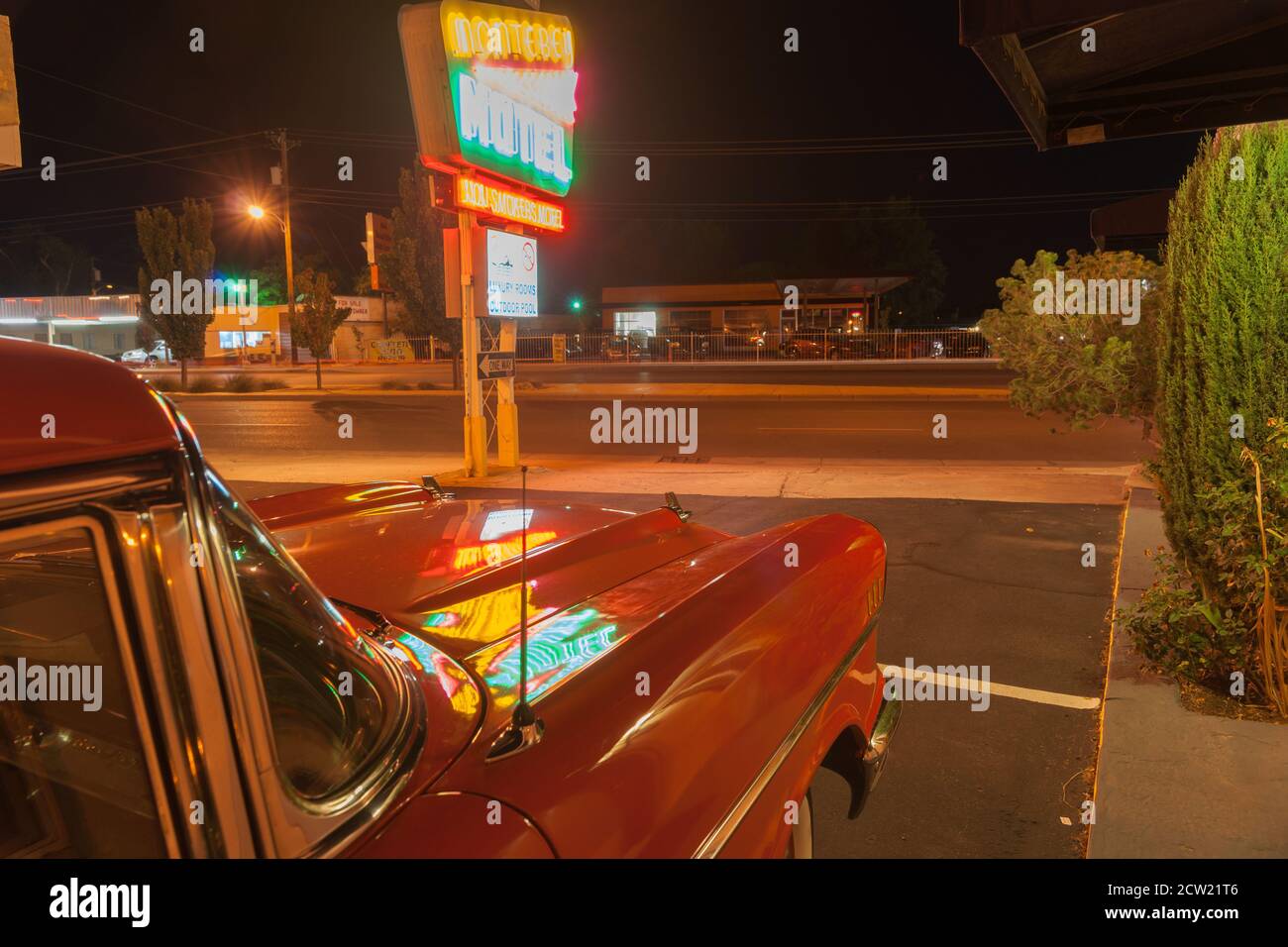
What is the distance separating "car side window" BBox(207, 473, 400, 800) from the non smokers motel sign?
33.8 feet

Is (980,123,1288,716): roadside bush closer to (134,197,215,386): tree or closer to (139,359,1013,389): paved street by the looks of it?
(139,359,1013,389): paved street

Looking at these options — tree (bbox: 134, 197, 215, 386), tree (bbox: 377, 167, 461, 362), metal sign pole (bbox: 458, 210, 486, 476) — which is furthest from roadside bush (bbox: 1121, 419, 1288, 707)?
tree (bbox: 134, 197, 215, 386)

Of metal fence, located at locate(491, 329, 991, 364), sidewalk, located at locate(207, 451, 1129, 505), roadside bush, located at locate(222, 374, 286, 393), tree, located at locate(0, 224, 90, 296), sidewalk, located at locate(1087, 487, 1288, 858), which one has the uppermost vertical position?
tree, located at locate(0, 224, 90, 296)

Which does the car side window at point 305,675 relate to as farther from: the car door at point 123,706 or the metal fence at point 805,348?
the metal fence at point 805,348

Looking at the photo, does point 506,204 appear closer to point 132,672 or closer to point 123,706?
point 123,706

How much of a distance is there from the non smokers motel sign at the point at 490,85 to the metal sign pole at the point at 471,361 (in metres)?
0.90

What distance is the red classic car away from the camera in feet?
4.04

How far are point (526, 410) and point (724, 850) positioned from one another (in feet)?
71.3

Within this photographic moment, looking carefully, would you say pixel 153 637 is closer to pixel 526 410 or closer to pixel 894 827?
pixel 894 827

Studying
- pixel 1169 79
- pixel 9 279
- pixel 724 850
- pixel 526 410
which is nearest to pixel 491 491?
pixel 1169 79

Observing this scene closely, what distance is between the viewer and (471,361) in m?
12.5

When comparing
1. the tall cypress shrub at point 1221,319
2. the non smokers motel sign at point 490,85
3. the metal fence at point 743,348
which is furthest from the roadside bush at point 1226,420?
the metal fence at point 743,348

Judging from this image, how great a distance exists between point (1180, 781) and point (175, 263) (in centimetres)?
3239

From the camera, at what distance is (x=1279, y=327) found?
4.21 meters
